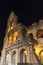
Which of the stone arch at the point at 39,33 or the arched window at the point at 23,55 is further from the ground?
the stone arch at the point at 39,33

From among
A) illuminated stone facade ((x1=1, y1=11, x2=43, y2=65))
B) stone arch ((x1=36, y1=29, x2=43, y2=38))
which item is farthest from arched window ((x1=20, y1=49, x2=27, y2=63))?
stone arch ((x1=36, y1=29, x2=43, y2=38))

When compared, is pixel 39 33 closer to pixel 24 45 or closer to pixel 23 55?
pixel 24 45

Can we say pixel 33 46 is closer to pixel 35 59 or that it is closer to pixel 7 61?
pixel 35 59

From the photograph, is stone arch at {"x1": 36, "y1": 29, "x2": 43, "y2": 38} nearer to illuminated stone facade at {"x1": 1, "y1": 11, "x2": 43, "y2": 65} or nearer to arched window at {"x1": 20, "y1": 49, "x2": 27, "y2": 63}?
illuminated stone facade at {"x1": 1, "y1": 11, "x2": 43, "y2": 65}

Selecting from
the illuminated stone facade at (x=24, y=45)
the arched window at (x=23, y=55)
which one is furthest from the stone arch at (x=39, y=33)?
the arched window at (x=23, y=55)

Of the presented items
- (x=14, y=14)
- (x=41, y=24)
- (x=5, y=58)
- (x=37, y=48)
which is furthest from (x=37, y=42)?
(x=14, y=14)

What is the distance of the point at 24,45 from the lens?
36594 mm

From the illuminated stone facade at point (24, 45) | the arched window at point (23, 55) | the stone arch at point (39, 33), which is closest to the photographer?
the illuminated stone facade at point (24, 45)

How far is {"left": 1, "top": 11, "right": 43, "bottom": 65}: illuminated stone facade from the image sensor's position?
118ft

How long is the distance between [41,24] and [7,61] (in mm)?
9428

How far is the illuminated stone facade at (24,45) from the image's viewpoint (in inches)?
1415

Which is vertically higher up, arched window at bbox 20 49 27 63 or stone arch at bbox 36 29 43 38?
stone arch at bbox 36 29 43 38

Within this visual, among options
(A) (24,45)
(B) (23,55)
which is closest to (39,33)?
(A) (24,45)

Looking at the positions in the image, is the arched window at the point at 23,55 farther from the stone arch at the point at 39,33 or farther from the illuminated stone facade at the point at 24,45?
the stone arch at the point at 39,33
